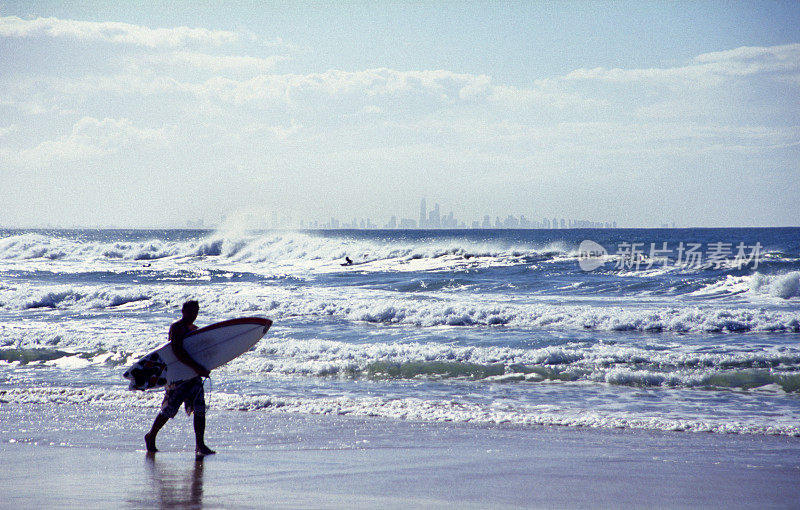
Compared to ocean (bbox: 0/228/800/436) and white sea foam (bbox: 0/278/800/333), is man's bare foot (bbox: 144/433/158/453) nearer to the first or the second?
ocean (bbox: 0/228/800/436)

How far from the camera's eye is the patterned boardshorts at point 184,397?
6.54 meters

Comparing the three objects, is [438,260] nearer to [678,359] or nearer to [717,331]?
[717,331]

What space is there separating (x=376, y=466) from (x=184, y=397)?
2042 mm

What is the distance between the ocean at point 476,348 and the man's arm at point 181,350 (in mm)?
Result: 1769

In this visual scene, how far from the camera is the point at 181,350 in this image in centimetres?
650

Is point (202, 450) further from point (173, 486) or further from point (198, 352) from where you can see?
point (173, 486)

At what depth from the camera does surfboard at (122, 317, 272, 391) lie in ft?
21.7

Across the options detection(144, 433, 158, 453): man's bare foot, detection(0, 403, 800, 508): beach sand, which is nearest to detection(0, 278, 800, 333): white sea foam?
detection(0, 403, 800, 508): beach sand

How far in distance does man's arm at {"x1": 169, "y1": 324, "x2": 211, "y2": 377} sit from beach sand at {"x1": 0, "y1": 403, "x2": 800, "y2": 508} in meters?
0.82

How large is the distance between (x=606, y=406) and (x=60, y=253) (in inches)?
2223

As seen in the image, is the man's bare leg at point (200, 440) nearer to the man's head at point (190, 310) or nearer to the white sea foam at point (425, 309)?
the man's head at point (190, 310)

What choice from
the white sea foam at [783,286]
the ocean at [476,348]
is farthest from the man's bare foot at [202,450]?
the white sea foam at [783,286]

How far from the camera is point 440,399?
944 cm

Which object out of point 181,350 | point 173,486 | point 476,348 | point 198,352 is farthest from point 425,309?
point 173,486
